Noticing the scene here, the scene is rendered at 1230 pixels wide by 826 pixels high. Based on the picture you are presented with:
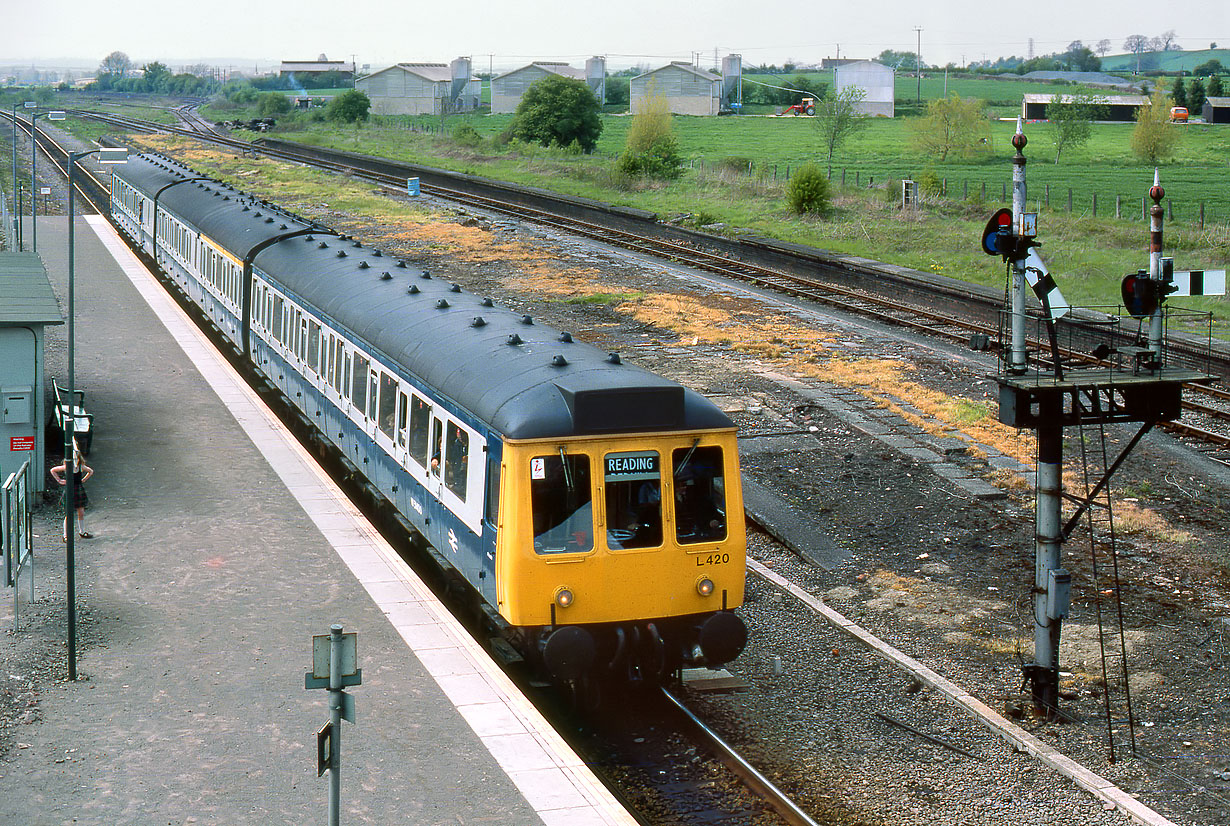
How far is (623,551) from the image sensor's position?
35.0ft

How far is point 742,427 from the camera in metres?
20.6

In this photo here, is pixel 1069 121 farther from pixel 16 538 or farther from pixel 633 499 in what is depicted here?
pixel 16 538

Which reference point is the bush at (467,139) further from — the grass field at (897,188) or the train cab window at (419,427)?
the train cab window at (419,427)

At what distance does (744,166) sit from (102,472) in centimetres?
4781

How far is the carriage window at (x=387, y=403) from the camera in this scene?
566 inches

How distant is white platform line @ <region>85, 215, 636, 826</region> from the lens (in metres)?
9.18

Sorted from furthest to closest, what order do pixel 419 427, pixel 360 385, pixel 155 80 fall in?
pixel 155 80 < pixel 360 385 < pixel 419 427

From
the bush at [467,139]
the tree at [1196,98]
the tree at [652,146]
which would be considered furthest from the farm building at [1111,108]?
the tree at [652,146]

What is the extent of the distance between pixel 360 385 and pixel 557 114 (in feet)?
199

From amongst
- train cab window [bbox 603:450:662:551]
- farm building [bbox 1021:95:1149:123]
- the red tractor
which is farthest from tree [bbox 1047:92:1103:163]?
train cab window [bbox 603:450:662:551]

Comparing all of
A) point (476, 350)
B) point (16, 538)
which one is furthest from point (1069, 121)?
point (16, 538)

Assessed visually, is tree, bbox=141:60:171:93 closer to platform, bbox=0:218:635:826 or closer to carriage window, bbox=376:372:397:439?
platform, bbox=0:218:635:826

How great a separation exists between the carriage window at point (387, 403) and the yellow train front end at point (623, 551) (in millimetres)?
4071

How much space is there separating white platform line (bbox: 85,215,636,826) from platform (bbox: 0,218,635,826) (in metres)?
0.02
